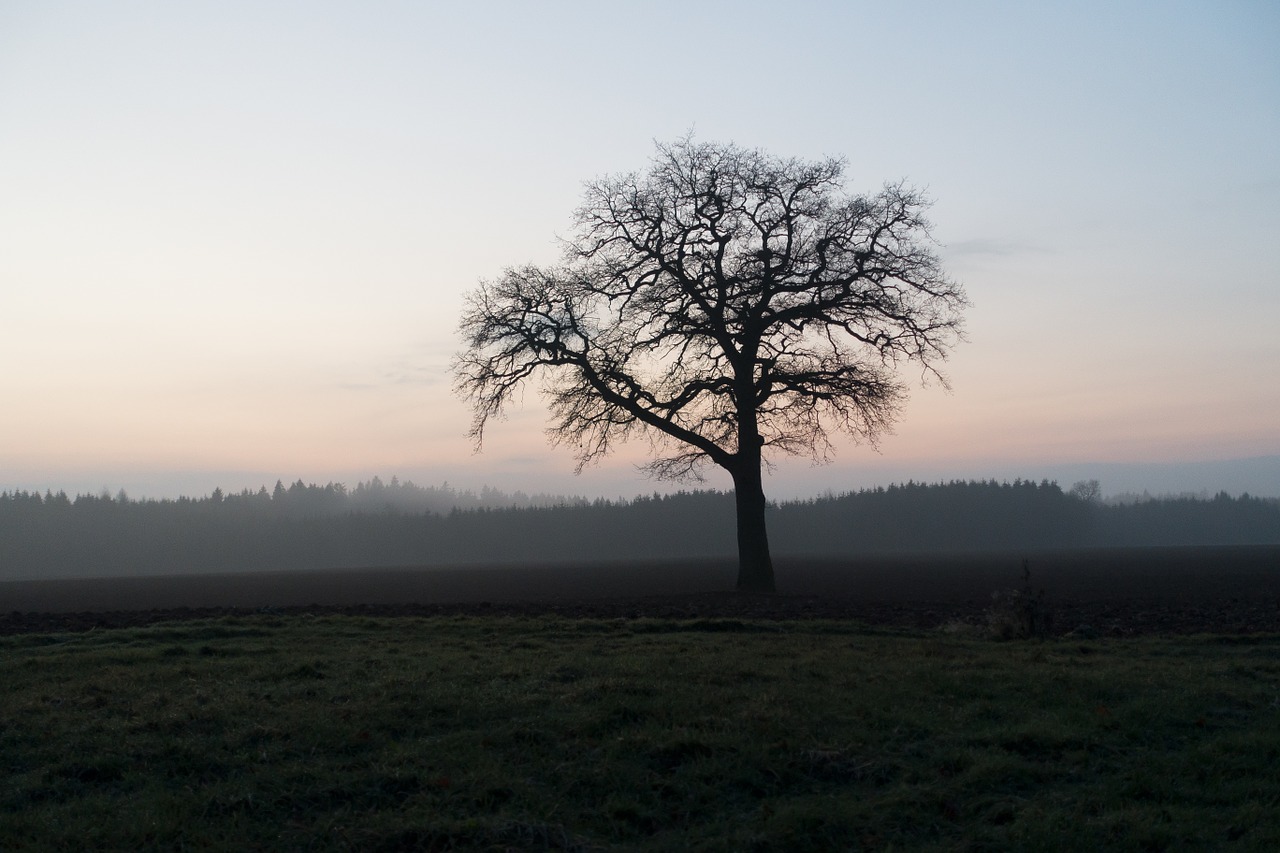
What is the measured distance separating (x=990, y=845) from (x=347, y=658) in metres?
9.37

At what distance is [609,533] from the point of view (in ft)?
535

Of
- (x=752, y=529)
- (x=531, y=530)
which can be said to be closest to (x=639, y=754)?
(x=752, y=529)

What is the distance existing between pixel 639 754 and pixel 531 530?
160m

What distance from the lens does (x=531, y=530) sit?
6531 inches

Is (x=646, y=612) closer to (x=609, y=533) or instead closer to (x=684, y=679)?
(x=684, y=679)

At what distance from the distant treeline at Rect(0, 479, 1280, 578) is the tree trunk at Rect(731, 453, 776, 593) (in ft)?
393

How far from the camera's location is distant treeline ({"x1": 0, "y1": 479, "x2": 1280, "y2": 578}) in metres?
152

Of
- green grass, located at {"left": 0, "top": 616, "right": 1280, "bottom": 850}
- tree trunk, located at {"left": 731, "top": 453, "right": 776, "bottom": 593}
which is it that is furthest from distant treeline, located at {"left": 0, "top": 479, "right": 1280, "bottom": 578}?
green grass, located at {"left": 0, "top": 616, "right": 1280, "bottom": 850}

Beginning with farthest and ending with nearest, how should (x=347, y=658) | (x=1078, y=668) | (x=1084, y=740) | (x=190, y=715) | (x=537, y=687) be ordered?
(x=347, y=658), (x=1078, y=668), (x=537, y=687), (x=190, y=715), (x=1084, y=740)

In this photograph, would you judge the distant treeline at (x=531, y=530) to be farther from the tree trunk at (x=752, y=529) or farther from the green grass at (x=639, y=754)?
the green grass at (x=639, y=754)

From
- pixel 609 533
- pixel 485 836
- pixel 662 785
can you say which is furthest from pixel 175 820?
pixel 609 533

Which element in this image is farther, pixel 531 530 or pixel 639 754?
pixel 531 530

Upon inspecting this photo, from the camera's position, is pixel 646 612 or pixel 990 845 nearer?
pixel 990 845

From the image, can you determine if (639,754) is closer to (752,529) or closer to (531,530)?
(752,529)
